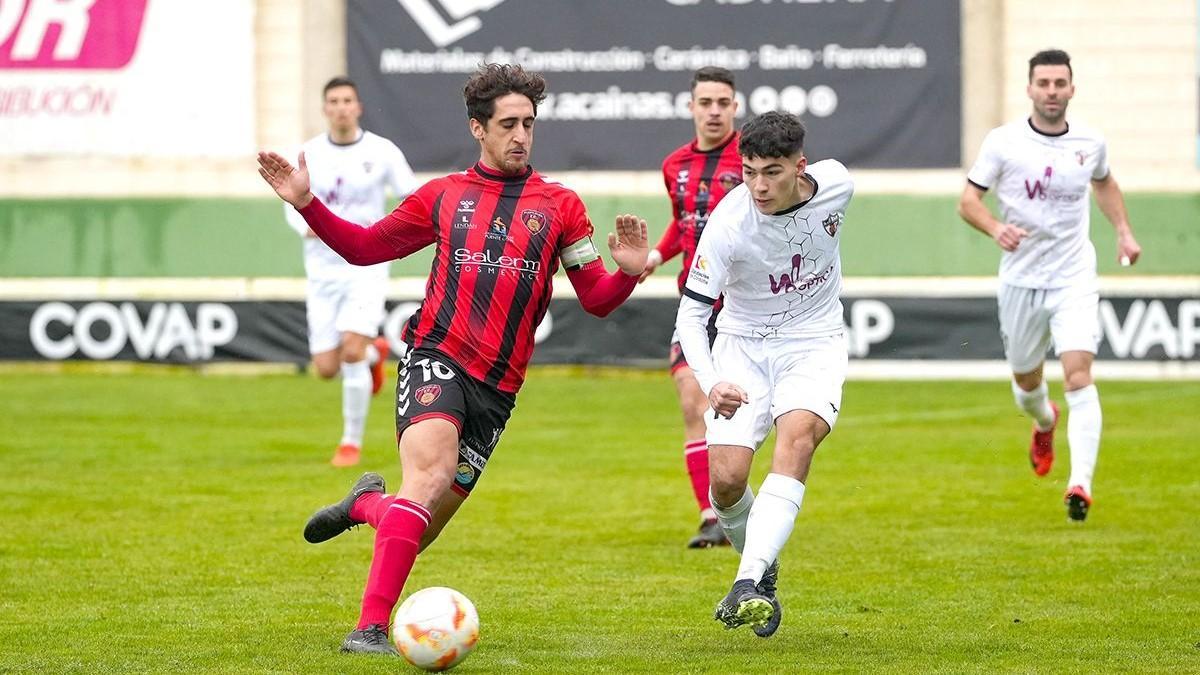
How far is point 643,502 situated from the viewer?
10.9 metres

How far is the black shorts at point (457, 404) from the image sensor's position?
6.48 metres

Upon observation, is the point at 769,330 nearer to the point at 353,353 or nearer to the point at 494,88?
the point at 494,88

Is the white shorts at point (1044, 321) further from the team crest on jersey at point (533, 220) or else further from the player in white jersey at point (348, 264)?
the player in white jersey at point (348, 264)

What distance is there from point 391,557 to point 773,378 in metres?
1.69

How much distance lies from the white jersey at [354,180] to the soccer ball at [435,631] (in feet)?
22.8

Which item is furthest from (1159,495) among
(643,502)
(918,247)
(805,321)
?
(918,247)

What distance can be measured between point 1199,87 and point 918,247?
3404 millimetres

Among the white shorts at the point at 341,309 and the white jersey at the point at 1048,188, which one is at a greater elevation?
the white jersey at the point at 1048,188

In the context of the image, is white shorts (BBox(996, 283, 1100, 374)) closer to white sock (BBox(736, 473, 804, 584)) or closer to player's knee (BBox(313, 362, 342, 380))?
white sock (BBox(736, 473, 804, 584))

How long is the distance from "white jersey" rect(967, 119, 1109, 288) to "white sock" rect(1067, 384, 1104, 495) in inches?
24.6

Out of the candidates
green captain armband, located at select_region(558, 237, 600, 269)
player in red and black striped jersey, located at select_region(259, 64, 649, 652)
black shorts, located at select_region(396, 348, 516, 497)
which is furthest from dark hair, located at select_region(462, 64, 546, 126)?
black shorts, located at select_region(396, 348, 516, 497)

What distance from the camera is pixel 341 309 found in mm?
13055

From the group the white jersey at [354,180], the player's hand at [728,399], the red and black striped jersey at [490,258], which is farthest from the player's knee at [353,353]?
the player's hand at [728,399]

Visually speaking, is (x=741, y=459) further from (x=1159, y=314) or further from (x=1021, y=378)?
(x=1159, y=314)
